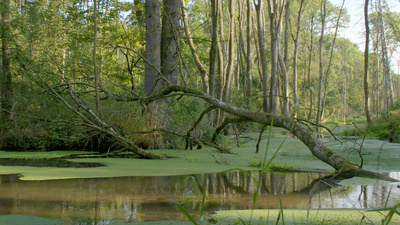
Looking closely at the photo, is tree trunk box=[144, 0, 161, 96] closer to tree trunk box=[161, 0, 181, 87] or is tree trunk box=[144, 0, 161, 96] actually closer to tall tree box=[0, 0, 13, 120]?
tree trunk box=[161, 0, 181, 87]

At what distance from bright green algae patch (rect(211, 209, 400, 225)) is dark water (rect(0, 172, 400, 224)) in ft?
0.46

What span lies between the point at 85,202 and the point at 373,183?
3237 mm

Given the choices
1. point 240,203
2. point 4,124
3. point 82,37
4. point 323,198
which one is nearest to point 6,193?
point 240,203

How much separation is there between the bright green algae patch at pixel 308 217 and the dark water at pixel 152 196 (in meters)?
Answer: 0.14

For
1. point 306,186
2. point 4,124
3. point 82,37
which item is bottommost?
point 306,186

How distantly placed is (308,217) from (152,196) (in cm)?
160

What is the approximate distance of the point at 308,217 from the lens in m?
2.52

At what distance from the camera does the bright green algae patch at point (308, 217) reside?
241 centimetres

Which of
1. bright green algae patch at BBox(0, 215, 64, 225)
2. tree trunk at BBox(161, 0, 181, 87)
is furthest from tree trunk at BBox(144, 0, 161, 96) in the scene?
bright green algae patch at BBox(0, 215, 64, 225)

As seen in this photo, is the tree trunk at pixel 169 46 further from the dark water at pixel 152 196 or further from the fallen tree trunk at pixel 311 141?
the dark water at pixel 152 196

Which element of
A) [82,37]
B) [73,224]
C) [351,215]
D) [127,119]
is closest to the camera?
[73,224]

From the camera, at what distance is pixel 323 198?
338 cm

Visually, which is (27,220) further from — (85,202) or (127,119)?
(127,119)

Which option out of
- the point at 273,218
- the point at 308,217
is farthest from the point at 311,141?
the point at 273,218
